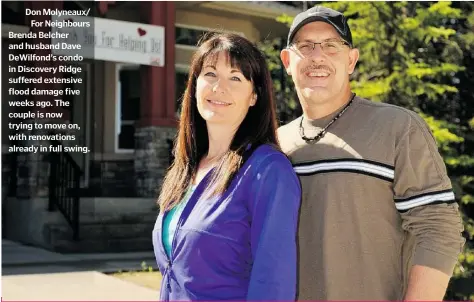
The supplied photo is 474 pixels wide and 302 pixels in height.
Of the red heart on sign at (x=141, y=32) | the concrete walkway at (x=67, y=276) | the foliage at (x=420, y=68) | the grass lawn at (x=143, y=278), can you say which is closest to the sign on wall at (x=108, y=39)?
the red heart on sign at (x=141, y=32)

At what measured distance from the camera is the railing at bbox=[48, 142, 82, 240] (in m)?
9.48

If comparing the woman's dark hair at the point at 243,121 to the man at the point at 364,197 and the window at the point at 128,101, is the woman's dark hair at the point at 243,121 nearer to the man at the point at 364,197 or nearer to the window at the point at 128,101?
the man at the point at 364,197

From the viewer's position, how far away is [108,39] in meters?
10.3

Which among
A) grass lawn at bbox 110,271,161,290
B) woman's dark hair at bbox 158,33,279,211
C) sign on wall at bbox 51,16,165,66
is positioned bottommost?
grass lawn at bbox 110,271,161,290

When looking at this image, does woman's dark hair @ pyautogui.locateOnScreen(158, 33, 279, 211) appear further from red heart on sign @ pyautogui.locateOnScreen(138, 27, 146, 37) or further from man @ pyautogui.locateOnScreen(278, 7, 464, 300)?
red heart on sign @ pyautogui.locateOnScreen(138, 27, 146, 37)

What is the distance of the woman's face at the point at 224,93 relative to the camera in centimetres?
191

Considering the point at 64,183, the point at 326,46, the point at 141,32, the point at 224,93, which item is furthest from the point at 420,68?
the point at 64,183

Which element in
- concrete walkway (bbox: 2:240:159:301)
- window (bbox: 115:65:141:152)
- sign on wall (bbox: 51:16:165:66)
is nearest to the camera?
concrete walkway (bbox: 2:240:159:301)

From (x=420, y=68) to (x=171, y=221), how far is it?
4520 mm

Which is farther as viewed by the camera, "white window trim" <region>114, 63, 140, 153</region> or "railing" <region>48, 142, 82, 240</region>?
"white window trim" <region>114, 63, 140, 153</region>

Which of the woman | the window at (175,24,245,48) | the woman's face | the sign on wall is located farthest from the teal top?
the window at (175,24,245,48)

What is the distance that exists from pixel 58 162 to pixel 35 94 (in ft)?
3.77

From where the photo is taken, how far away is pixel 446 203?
1848mm

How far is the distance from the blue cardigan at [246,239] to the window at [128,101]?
1086 cm
